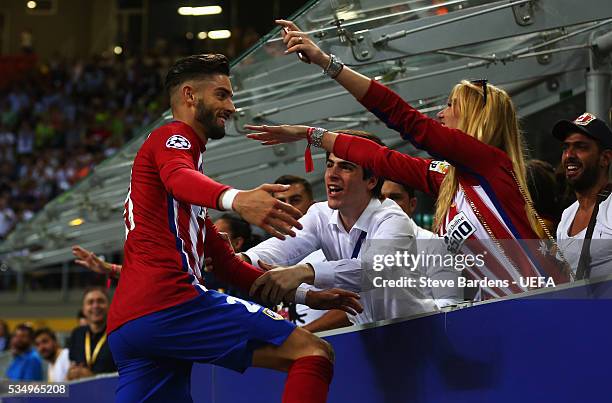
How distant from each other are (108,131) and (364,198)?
17645 mm

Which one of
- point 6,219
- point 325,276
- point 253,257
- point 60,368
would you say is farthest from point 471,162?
point 6,219

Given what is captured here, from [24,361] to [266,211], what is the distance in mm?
7651

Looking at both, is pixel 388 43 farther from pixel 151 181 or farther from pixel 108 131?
pixel 108 131

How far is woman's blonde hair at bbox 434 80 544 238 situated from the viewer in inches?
172

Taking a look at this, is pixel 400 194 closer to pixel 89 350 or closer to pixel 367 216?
pixel 367 216

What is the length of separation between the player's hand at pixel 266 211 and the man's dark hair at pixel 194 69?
0.85m

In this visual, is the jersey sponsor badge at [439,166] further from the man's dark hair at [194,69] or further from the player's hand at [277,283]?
the man's dark hair at [194,69]

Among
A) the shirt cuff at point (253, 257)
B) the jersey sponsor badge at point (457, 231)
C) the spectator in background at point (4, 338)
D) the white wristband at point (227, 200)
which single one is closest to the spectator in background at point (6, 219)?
the spectator in background at point (4, 338)

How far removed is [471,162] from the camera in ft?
13.9

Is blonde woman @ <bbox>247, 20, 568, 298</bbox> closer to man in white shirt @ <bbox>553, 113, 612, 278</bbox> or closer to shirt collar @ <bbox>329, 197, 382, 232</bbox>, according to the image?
shirt collar @ <bbox>329, 197, 382, 232</bbox>

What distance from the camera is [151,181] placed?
13.4 ft

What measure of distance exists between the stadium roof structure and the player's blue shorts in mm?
2113

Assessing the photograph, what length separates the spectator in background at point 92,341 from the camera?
8.24 metres

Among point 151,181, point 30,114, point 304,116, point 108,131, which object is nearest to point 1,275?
point 108,131
